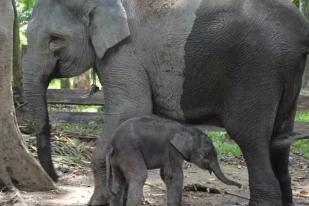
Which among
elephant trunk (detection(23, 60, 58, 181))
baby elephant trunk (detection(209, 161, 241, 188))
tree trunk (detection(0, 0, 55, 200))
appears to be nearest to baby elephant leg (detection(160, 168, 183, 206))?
baby elephant trunk (detection(209, 161, 241, 188))

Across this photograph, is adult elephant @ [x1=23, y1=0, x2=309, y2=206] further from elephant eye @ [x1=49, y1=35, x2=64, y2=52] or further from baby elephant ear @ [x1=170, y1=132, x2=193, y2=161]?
baby elephant ear @ [x1=170, y1=132, x2=193, y2=161]

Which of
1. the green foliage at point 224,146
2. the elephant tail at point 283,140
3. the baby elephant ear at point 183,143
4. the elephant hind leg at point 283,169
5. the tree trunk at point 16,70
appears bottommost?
the green foliage at point 224,146

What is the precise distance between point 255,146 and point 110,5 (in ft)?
6.19

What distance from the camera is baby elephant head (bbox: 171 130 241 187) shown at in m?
5.21

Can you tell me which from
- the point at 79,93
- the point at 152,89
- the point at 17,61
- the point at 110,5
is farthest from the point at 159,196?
the point at 79,93

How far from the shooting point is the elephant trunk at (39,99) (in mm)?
6206

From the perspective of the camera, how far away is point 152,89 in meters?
6.02

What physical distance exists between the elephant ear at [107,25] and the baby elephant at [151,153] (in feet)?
3.13

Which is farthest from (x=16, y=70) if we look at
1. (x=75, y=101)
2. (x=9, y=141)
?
(x=9, y=141)

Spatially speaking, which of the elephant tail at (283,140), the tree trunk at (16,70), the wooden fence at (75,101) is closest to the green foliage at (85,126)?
the wooden fence at (75,101)

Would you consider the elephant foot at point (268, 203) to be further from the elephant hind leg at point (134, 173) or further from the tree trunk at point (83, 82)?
the tree trunk at point (83, 82)

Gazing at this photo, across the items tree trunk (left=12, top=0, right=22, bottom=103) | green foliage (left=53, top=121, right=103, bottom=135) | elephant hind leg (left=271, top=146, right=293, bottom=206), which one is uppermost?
tree trunk (left=12, top=0, right=22, bottom=103)

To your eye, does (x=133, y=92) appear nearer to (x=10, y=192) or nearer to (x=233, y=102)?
(x=233, y=102)

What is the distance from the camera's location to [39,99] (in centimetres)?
628
